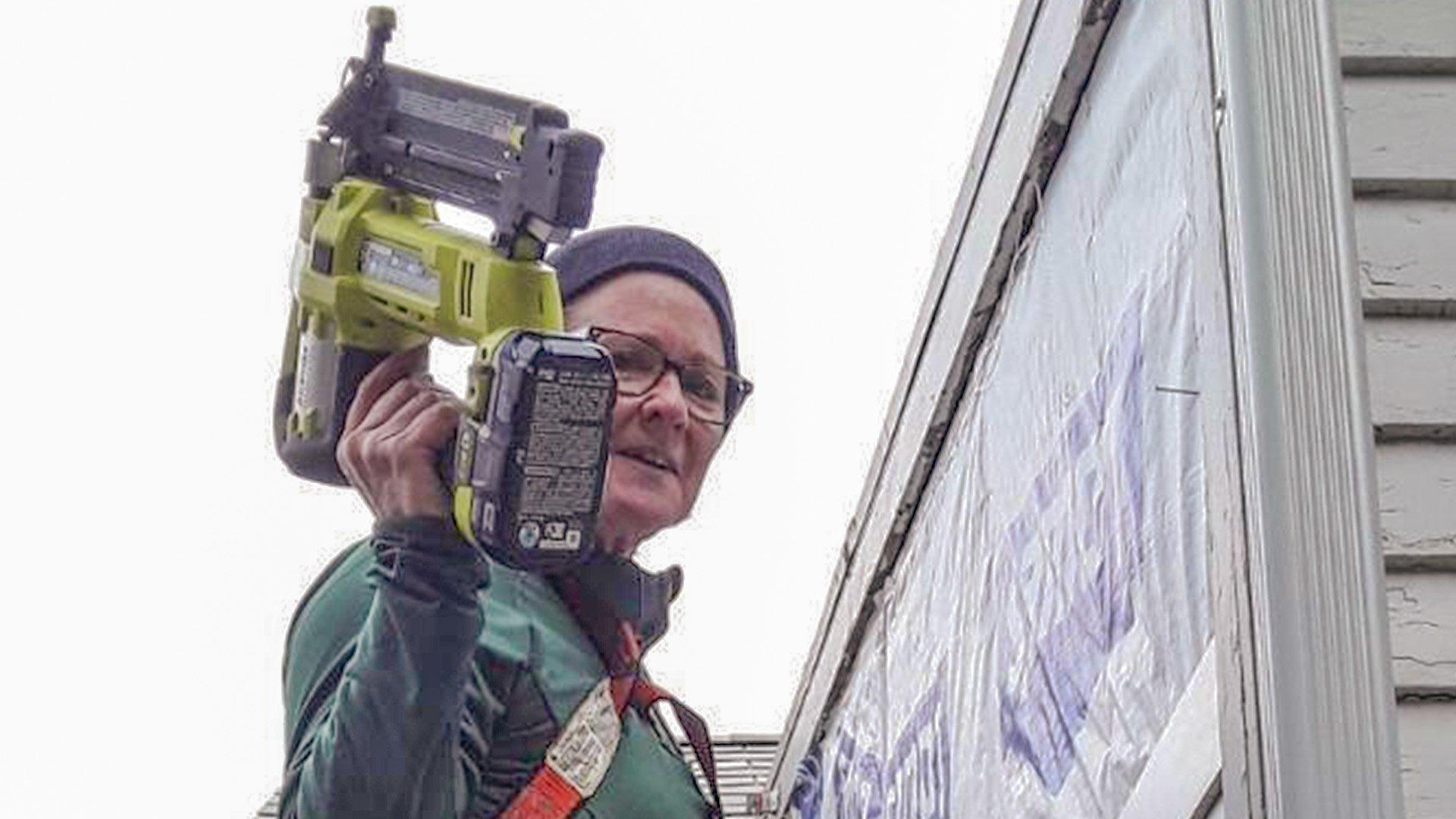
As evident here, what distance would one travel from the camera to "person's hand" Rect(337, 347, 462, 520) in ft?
9.59

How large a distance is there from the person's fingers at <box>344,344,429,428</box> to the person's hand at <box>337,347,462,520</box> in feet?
0.06

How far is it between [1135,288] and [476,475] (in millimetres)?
999

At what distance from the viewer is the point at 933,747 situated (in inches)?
173

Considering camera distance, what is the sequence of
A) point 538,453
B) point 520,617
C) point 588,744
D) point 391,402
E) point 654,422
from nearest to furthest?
1. point 538,453
2. point 391,402
3. point 588,744
4. point 520,617
5. point 654,422

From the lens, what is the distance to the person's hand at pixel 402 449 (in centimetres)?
292

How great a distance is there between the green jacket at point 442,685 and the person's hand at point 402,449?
39mm

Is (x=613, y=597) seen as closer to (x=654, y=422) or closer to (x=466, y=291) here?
(x=654, y=422)

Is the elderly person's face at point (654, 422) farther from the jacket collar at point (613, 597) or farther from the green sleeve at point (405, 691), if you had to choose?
the green sleeve at point (405, 691)

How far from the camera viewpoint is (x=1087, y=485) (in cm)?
343

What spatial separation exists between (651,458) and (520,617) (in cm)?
35

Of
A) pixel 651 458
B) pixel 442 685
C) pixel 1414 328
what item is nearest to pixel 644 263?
pixel 651 458

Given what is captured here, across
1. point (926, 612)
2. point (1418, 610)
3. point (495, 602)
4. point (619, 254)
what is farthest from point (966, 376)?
point (1418, 610)

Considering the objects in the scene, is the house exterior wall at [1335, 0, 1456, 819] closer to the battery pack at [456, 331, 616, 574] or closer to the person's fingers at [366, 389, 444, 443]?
the battery pack at [456, 331, 616, 574]

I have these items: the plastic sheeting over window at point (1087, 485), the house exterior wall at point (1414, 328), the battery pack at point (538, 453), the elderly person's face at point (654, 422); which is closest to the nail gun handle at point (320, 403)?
the elderly person's face at point (654, 422)
